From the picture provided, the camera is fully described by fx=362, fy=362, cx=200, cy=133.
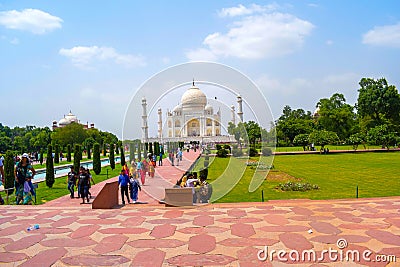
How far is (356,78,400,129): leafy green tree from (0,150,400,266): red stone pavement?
109 ft

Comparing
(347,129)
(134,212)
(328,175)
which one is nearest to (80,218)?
(134,212)

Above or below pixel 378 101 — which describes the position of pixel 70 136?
below

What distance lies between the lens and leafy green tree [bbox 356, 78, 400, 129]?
117ft

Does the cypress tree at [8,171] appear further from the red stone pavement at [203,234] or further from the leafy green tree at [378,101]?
the leafy green tree at [378,101]

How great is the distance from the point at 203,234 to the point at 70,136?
39.8 m

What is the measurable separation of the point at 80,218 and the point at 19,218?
1.03 metres

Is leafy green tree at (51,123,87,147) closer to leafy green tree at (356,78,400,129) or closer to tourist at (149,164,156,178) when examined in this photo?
tourist at (149,164,156,178)

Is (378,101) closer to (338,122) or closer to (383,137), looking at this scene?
(338,122)

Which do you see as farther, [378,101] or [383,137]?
[378,101]

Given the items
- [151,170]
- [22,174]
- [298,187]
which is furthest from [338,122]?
[22,174]

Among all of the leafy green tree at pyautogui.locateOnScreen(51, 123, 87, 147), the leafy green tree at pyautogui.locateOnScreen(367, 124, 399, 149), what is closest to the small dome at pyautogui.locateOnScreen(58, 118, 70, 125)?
the leafy green tree at pyautogui.locateOnScreen(51, 123, 87, 147)

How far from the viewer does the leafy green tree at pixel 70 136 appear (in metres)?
41.2

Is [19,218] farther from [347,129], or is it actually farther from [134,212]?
[347,129]

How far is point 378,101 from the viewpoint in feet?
117
